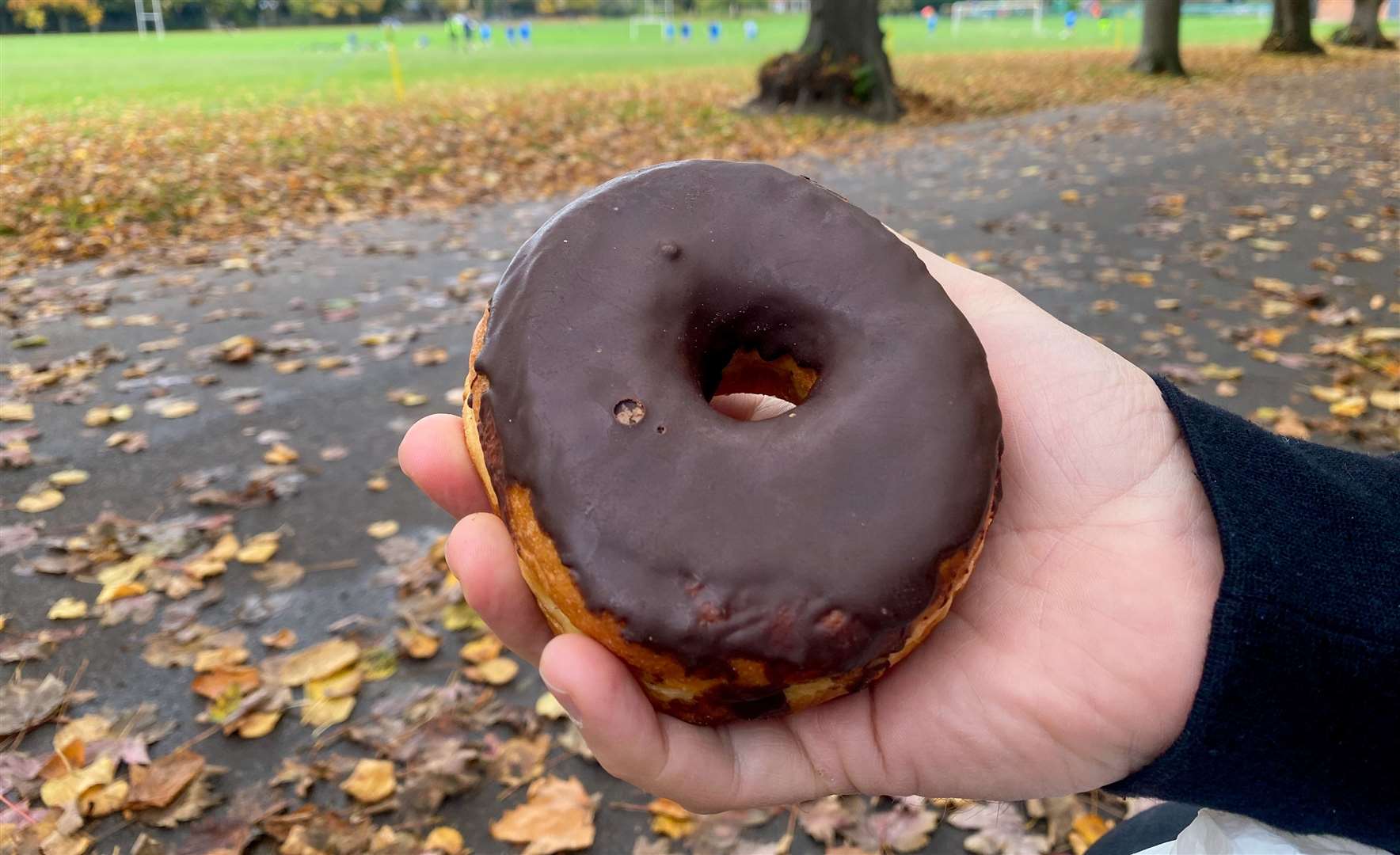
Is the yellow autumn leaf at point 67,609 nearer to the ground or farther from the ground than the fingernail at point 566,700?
nearer to the ground

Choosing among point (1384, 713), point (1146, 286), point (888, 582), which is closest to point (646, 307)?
point (888, 582)

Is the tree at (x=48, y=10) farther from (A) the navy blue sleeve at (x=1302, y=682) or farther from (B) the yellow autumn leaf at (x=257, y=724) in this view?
(A) the navy blue sleeve at (x=1302, y=682)

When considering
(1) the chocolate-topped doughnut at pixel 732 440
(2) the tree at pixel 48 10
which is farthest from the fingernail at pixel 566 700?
(2) the tree at pixel 48 10

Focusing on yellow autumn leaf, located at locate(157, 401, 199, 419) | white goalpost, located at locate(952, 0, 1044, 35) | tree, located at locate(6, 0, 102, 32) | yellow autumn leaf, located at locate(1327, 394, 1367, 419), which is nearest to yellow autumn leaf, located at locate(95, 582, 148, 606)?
yellow autumn leaf, located at locate(157, 401, 199, 419)

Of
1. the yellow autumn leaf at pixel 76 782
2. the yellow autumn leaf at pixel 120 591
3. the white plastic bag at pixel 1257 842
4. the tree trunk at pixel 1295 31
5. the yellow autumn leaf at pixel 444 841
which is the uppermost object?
the tree trunk at pixel 1295 31

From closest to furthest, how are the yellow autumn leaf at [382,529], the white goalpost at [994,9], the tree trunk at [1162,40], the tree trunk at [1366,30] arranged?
the yellow autumn leaf at [382,529], the tree trunk at [1162,40], the tree trunk at [1366,30], the white goalpost at [994,9]

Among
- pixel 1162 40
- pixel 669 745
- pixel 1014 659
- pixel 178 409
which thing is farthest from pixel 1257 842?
pixel 1162 40
